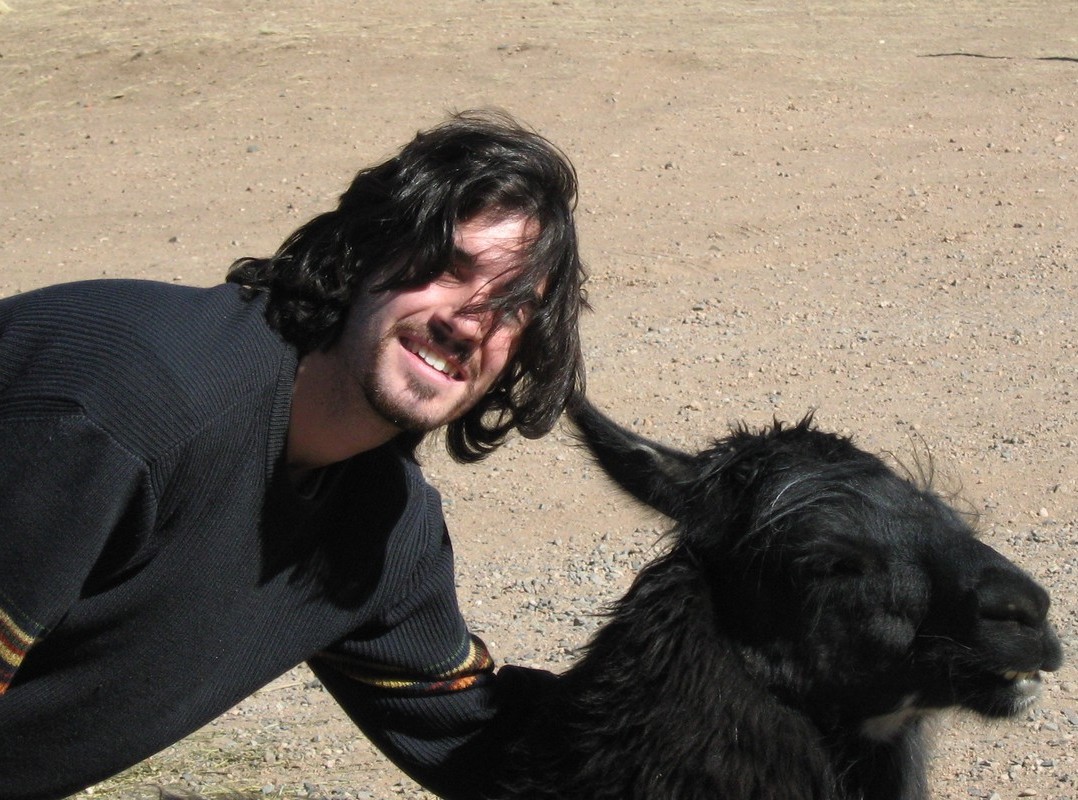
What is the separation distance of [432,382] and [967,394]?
5.31 metres

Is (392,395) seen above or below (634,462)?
above

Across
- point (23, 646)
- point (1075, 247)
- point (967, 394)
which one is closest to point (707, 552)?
point (23, 646)

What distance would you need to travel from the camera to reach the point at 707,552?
3.20m

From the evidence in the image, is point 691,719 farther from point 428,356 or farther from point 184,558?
point 184,558

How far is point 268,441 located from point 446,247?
1.79 feet

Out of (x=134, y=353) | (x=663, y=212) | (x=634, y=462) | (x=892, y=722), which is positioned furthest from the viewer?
(x=663, y=212)

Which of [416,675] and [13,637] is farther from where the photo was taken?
[416,675]

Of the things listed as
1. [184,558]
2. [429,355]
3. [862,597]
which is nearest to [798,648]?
[862,597]

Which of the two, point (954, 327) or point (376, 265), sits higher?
point (376, 265)

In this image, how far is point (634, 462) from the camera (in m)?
3.35

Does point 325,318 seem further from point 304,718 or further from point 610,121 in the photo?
point 610,121

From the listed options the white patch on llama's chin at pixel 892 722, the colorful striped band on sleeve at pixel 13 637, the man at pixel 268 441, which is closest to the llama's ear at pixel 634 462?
the man at pixel 268 441

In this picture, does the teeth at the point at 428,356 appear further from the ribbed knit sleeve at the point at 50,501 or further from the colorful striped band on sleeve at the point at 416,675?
the colorful striped band on sleeve at the point at 416,675

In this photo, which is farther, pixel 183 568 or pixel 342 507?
pixel 342 507
